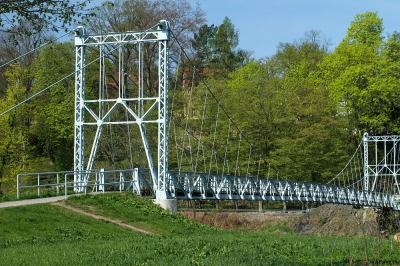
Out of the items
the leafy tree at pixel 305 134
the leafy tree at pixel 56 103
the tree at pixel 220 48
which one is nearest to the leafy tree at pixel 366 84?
the leafy tree at pixel 305 134

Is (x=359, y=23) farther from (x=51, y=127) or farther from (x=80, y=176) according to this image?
(x=80, y=176)

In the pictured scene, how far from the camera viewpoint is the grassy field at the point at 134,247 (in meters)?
12.4

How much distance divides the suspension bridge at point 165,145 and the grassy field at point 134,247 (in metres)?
3.18

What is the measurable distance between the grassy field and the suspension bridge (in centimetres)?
318

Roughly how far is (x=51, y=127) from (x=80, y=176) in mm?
21941

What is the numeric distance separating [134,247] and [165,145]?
41.2ft

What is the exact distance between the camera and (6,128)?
149 ft

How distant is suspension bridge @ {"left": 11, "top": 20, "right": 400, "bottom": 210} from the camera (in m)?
27.6

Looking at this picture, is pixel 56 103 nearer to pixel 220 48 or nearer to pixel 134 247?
pixel 220 48

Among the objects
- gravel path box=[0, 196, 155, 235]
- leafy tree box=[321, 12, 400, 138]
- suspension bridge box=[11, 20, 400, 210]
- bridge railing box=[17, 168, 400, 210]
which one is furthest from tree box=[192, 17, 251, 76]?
gravel path box=[0, 196, 155, 235]

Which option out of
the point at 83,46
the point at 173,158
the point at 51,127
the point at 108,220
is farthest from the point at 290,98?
the point at 108,220

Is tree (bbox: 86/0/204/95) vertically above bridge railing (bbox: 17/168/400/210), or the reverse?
tree (bbox: 86/0/204/95)

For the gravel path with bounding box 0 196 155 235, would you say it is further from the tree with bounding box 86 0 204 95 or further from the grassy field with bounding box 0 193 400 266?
the tree with bounding box 86 0 204 95

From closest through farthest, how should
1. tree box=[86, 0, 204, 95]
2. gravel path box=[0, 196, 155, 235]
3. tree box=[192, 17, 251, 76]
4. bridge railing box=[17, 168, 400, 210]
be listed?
gravel path box=[0, 196, 155, 235] → bridge railing box=[17, 168, 400, 210] → tree box=[86, 0, 204, 95] → tree box=[192, 17, 251, 76]
